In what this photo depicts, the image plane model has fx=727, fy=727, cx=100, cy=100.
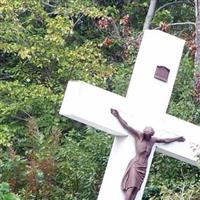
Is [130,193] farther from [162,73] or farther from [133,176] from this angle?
[162,73]

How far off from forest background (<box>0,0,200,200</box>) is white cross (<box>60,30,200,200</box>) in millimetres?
444

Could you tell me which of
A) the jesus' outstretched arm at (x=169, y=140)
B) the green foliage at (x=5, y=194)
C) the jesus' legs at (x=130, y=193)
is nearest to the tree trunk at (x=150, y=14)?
the jesus' outstretched arm at (x=169, y=140)

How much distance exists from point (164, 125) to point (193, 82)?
2436 millimetres

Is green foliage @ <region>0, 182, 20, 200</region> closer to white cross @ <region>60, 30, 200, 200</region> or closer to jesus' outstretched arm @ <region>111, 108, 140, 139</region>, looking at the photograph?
white cross @ <region>60, 30, 200, 200</region>

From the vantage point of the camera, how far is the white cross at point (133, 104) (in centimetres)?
579

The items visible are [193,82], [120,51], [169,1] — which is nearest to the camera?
[193,82]

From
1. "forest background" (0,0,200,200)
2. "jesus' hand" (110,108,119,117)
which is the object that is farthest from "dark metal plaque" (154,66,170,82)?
"forest background" (0,0,200,200)

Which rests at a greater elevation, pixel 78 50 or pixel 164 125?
pixel 164 125

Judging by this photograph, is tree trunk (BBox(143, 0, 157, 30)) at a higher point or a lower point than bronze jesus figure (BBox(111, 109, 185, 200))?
lower

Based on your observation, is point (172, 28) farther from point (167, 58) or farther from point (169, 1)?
point (167, 58)

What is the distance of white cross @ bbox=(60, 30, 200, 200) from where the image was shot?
19.0ft

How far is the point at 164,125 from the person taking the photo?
20.2 ft

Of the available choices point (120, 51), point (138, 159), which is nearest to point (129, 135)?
point (138, 159)

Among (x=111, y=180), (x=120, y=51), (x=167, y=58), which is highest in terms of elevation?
(x=167, y=58)
